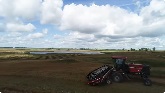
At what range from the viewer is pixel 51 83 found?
2809cm

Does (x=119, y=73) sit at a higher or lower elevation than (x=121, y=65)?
lower

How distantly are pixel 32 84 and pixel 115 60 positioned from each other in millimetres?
10520

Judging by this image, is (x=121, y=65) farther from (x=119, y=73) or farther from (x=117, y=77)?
(x=117, y=77)

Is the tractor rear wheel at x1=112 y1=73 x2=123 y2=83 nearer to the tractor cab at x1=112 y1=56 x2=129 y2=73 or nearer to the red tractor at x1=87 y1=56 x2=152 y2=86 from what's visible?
the red tractor at x1=87 y1=56 x2=152 y2=86

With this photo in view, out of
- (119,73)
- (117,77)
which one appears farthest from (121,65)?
(117,77)

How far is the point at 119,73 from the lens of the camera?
28625 mm

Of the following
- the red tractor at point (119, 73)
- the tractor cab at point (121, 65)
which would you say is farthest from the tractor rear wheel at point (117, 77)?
the tractor cab at point (121, 65)

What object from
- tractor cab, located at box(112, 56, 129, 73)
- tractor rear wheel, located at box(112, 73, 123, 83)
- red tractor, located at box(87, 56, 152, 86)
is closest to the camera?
red tractor, located at box(87, 56, 152, 86)

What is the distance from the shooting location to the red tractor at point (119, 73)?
2741cm

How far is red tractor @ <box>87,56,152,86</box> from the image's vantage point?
89.9 ft

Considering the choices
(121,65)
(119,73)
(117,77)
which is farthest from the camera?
(121,65)

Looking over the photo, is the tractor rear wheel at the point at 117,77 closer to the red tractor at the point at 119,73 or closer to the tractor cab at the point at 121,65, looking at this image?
the red tractor at the point at 119,73

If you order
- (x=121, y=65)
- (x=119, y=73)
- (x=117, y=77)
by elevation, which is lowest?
(x=117, y=77)

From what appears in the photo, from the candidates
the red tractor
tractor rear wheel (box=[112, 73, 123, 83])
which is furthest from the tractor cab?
tractor rear wheel (box=[112, 73, 123, 83])
